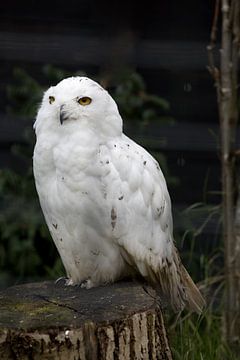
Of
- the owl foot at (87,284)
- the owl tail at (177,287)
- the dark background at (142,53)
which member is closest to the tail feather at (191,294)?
the owl tail at (177,287)

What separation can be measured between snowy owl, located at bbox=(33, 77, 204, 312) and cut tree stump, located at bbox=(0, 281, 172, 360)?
0.25m

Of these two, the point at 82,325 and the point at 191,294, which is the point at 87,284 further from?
the point at 82,325

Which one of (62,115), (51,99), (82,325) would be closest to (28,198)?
(51,99)

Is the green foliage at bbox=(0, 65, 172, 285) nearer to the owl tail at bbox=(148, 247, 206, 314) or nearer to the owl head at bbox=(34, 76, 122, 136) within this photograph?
the owl tail at bbox=(148, 247, 206, 314)

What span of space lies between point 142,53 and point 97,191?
7.92ft

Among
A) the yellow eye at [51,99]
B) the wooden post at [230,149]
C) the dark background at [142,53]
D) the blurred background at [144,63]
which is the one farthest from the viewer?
the dark background at [142,53]

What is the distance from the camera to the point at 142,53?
6.79m

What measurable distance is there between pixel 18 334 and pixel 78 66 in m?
3.27

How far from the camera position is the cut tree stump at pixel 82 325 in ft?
12.7

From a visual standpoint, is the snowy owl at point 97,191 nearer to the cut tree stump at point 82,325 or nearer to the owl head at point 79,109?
the owl head at point 79,109

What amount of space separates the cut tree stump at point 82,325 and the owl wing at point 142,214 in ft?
0.75

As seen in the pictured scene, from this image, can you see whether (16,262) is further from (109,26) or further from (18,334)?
(18,334)

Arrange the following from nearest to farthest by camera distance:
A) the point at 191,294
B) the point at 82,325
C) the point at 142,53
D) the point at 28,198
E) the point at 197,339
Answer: the point at 82,325 < the point at 191,294 < the point at 197,339 < the point at 28,198 < the point at 142,53

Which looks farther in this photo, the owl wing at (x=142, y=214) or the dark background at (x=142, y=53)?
the dark background at (x=142, y=53)
